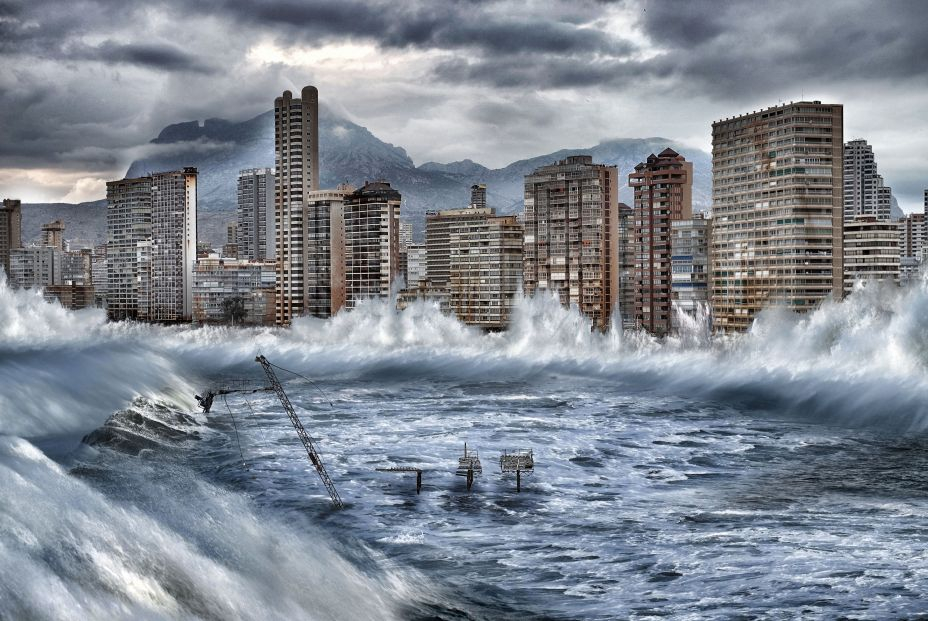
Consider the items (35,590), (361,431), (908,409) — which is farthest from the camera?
(908,409)

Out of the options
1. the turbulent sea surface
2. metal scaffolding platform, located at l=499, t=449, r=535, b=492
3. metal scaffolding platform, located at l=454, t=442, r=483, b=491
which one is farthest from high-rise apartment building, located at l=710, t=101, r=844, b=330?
metal scaffolding platform, located at l=454, t=442, r=483, b=491

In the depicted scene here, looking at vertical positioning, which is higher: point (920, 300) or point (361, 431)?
point (920, 300)

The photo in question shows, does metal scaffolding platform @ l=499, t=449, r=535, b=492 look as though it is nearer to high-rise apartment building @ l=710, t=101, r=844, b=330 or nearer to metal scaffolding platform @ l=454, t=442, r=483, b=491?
metal scaffolding platform @ l=454, t=442, r=483, b=491

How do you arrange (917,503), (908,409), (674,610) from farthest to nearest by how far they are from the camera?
1. (908,409)
2. (917,503)
3. (674,610)

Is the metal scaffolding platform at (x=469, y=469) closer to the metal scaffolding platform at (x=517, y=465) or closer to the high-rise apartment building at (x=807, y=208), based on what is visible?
the metal scaffolding platform at (x=517, y=465)

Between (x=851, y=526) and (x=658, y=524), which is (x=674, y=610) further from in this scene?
(x=851, y=526)

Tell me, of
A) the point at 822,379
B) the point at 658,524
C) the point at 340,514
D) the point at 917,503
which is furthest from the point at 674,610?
the point at 822,379

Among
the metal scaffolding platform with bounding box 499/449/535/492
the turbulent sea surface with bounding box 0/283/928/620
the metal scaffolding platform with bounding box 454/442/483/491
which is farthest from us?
the metal scaffolding platform with bounding box 454/442/483/491

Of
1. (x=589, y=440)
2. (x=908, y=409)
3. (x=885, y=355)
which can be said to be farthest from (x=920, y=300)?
(x=589, y=440)

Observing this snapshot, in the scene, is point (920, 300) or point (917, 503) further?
point (920, 300)
